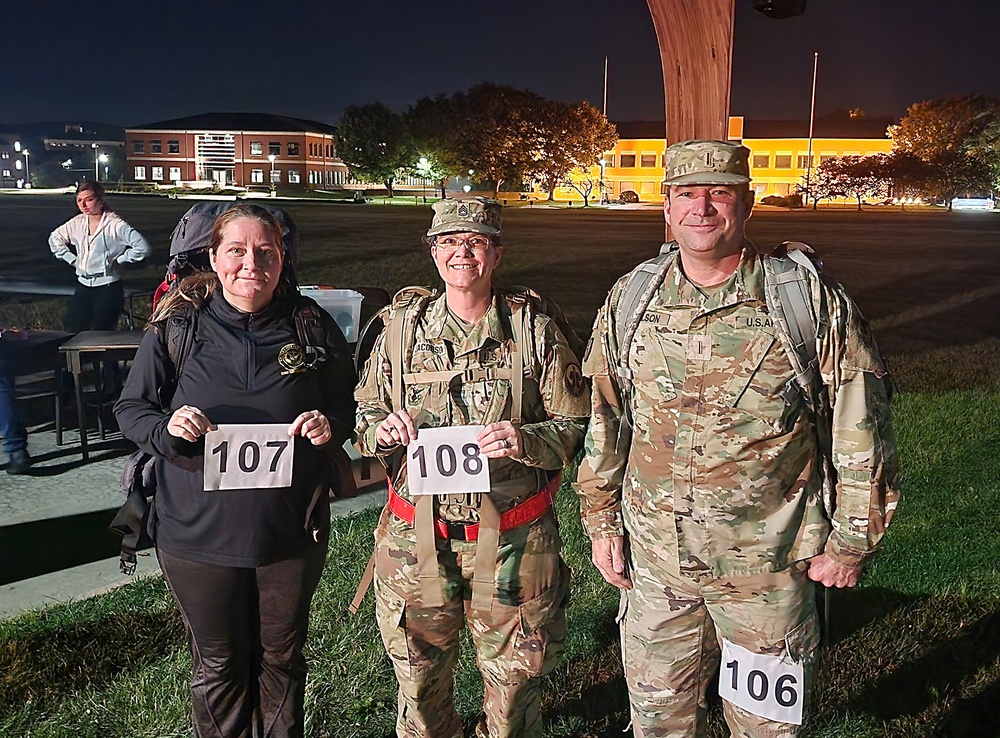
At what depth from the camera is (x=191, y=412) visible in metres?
2.31

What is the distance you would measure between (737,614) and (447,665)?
943 mm

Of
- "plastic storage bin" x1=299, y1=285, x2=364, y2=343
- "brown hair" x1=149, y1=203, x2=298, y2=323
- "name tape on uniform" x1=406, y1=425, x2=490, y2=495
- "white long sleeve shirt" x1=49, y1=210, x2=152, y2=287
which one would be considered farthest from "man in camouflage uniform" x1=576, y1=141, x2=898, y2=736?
"white long sleeve shirt" x1=49, y1=210, x2=152, y2=287

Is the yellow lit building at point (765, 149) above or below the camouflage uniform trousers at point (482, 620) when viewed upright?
above

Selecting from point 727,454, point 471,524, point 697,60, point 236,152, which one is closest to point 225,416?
point 471,524

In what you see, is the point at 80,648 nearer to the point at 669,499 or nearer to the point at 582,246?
the point at 669,499

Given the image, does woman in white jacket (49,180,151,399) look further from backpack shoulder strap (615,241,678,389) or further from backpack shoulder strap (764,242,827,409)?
backpack shoulder strap (764,242,827,409)

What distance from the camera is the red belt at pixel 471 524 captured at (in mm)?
2457

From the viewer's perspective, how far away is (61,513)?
17.2 ft

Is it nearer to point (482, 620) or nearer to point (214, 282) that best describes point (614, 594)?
point (482, 620)

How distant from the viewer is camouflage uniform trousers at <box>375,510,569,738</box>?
2461 millimetres

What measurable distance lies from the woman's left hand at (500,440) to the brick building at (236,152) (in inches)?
202

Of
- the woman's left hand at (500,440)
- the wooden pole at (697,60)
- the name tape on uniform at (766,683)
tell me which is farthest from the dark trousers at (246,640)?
the wooden pole at (697,60)

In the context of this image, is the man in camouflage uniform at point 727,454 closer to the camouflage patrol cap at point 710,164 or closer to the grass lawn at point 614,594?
the camouflage patrol cap at point 710,164

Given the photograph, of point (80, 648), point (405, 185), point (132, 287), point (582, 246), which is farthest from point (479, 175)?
point (80, 648)
